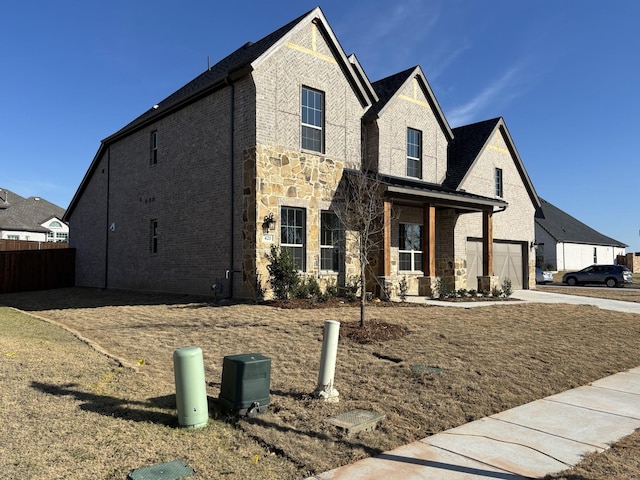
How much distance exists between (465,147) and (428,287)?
913cm

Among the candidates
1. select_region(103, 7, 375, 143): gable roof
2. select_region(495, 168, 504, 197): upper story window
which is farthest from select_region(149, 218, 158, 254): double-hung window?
select_region(495, 168, 504, 197): upper story window

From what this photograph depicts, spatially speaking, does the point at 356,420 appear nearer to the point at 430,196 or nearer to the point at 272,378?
the point at 272,378

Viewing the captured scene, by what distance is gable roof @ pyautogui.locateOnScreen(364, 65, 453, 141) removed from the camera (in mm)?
18344

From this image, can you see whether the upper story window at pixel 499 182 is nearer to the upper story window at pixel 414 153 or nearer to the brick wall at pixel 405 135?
the brick wall at pixel 405 135

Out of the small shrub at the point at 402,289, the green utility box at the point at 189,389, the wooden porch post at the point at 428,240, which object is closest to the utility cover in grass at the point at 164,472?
the green utility box at the point at 189,389

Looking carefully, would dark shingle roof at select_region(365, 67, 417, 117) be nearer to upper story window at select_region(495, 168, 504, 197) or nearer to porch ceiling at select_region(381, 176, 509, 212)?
porch ceiling at select_region(381, 176, 509, 212)

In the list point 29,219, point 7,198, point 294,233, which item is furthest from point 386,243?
point 7,198

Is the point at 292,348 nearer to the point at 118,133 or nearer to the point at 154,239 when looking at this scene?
the point at 154,239

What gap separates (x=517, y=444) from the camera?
4.92 metres

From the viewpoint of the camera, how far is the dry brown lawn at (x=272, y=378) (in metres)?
4.50

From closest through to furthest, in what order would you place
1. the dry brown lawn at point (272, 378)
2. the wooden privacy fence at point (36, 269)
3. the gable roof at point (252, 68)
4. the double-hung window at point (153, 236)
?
the dry brown lawn at point (272, 378), the gable roof at point (252, 68), the double-hung window at point (153, 236), the wooden privacy fence at point (36, 269)

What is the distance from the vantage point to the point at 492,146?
78.4 ft

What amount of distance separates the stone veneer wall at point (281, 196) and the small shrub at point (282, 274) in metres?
0.18

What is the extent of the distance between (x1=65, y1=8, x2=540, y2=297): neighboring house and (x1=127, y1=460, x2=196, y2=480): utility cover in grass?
1001cm
